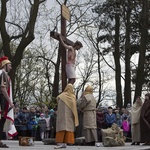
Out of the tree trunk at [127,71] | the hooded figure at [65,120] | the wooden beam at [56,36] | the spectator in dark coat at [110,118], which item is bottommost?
the hooded figure at [65,120]

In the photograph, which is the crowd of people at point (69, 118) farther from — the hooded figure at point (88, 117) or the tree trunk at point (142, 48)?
the tree trunk at point (142, 48)

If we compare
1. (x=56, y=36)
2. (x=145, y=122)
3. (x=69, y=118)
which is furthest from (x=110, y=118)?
(x=69, y=118)

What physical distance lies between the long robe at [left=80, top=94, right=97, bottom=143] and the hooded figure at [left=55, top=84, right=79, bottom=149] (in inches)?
73.6

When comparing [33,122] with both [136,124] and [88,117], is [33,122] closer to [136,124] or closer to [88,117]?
[136,124]

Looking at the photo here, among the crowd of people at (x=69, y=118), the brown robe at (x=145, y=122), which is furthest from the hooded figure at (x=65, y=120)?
the brown robe at (x=145, y=122)

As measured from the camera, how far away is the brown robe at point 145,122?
17.6 meters

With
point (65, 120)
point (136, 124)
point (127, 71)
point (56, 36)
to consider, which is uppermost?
point (127, 71)

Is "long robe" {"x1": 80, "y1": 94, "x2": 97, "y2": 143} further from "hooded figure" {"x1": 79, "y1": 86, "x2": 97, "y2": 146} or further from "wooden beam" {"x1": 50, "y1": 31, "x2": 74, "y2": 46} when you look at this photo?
"wooden beam" {"x1": 50, "y1": 31, "x2": 74, "y2": 46}

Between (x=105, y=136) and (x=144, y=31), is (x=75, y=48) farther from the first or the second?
(x=144, y=31)

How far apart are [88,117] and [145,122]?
9.10ft

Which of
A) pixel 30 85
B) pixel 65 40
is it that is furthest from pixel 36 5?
pixel 30 85

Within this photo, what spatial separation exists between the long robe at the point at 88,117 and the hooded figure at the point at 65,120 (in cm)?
187

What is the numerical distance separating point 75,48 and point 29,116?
6.76 m

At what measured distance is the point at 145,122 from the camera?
17.6m
